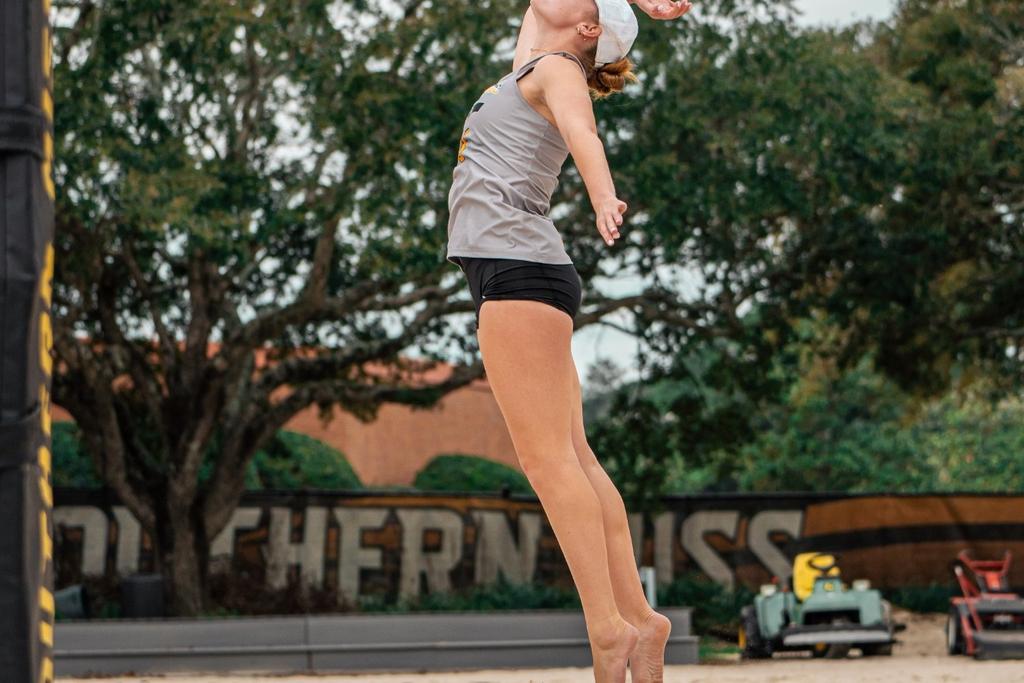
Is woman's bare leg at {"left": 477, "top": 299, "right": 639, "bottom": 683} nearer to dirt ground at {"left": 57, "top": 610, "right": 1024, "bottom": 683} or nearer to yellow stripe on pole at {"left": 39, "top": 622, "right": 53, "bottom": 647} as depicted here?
yellow stripe on pole at {"left": 39, "top": 622, "right": 53, "bottom": 647}

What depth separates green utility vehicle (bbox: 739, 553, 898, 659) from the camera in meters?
12.4

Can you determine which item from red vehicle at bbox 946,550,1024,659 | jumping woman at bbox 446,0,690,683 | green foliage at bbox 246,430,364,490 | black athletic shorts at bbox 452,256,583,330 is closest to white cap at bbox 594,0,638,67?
jumping woman at bbox 446,0,690,683

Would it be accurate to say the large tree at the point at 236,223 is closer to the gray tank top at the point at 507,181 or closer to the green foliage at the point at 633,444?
the green foliage at the point at 633,444

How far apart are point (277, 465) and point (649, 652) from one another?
18416mm

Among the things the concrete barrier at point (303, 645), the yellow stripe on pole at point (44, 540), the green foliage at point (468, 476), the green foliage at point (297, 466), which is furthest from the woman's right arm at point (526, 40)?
the green foliage at point (468, 476)

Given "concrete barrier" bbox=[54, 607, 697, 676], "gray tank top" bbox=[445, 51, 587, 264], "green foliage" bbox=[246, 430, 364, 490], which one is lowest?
"concrete barrier" bbox=[54, 607, 697, 676]

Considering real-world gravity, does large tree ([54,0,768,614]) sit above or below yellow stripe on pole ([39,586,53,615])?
above

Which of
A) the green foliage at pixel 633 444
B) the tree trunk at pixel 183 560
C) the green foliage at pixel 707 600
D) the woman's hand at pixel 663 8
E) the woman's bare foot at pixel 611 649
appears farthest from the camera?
the green foliage at pixel 633 444

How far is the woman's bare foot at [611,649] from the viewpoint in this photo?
295 centimetres

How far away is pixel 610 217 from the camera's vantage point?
279 centimetres

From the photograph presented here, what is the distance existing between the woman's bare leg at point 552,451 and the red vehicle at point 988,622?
32.2ft

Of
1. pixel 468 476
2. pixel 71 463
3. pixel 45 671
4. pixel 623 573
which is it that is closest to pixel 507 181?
pixel 623 573

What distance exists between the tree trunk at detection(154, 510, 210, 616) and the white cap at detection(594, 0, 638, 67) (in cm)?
1306

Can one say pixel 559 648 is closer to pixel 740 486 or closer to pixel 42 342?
pixel 42 342
